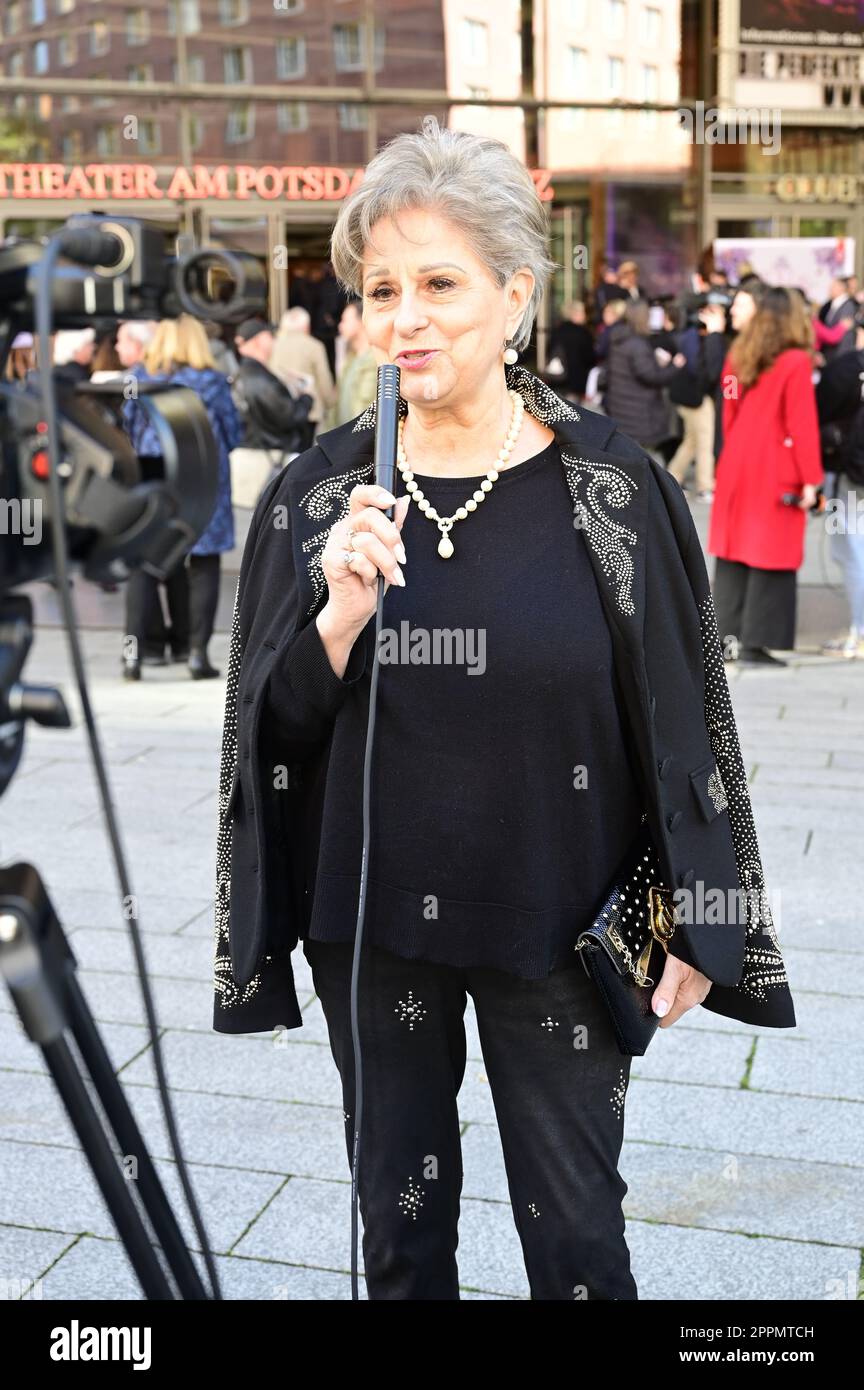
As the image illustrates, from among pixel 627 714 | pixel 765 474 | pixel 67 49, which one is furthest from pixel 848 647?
pixel 67 49

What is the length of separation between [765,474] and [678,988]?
6.22 metres

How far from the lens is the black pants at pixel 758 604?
8.38 m

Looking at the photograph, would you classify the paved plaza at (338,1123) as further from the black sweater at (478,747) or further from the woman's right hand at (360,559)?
the woman's right hand at (360,559)

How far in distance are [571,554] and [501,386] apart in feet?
0.87

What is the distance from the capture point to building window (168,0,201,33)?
1659cm

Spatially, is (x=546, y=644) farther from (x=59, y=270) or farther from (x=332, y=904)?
(x=59, y=270)

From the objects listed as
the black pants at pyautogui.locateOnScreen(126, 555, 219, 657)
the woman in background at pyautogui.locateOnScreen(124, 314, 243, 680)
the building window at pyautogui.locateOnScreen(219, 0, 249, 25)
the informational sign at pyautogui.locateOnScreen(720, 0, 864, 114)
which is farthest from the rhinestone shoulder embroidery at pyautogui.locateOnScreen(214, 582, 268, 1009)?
the informational sign at pyautogui.locateOnScreen(720, 0, 864, 114)

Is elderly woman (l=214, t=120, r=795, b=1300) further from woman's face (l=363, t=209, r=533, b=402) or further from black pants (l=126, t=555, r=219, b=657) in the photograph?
black pants (l=126, t=555, r=219, b=657)

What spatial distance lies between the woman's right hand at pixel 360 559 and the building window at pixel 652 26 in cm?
1765

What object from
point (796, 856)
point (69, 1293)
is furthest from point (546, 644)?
point (796, 856)

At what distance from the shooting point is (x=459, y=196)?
6.83 ft

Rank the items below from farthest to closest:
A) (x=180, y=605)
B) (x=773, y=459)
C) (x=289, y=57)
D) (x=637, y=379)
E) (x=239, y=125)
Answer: (x=289, y=57) → (x=239, y=125) → (x=637, y=379) → (x=180, y=605) → (x=773, y=459)

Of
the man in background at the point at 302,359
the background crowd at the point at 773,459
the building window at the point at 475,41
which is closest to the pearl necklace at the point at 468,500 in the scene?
the background crowd at the point at 773,459

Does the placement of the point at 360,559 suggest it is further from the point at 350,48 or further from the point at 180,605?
the point at 350,48
